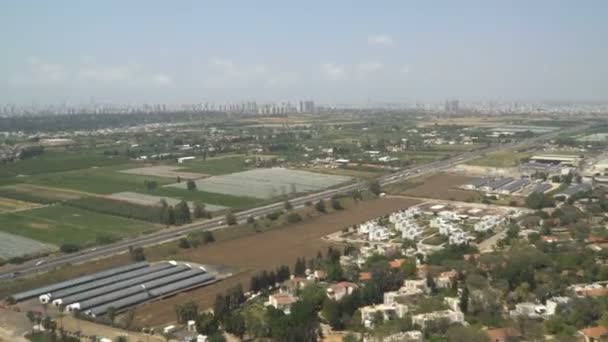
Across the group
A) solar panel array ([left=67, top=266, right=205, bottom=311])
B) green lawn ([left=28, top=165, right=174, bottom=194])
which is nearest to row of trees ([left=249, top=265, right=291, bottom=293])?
solar panel array ([left=67, top=266, right=205, bottom=311])

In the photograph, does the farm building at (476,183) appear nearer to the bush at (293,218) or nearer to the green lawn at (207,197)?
the green lawn at (207,197)

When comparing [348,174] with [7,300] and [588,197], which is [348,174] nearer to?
[588,197]

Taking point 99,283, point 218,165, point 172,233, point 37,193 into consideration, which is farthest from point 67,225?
point 218,165

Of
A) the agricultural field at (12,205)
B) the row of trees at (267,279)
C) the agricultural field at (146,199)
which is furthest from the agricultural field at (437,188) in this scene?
the agricultural field at (12,205)

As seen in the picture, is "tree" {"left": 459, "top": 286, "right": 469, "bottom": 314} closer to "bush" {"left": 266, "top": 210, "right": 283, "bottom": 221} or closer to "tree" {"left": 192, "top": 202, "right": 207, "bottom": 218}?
"bush" {"left": 266, "top": 210, "right": 283, "bottom": 221}

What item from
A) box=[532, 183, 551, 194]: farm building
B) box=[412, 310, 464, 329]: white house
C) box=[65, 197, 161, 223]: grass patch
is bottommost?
box=[532, 183, 551, 194]: farm building
